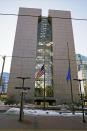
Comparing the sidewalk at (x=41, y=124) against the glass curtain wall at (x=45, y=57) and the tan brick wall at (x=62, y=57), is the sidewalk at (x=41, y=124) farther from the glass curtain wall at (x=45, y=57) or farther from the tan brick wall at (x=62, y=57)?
the glass curtain wall at (x=45, y=57)

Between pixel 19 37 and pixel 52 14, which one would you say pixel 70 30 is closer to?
pixel 52 14

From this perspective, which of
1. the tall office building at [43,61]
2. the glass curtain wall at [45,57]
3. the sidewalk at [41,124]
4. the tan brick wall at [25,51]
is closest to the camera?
the sidewalk at [41,124]

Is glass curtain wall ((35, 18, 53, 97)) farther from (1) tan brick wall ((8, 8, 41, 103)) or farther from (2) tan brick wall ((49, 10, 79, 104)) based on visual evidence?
(1) tan brick wall ((8, 8, 41, 103))

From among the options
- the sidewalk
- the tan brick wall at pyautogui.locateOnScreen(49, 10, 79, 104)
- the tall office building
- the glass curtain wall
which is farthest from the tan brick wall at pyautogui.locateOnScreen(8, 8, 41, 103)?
the sidewalk

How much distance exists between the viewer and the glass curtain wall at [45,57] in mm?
51562

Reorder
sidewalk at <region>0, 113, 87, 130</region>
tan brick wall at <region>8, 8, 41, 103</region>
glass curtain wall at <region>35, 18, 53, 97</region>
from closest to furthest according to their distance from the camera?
1. sidewalk at <region>0, 113, 87, 130</region>
2. tan brick wall at <region>8, 8, 41, 103</region>
3. glass curtain wall at <region>35, 18, 53, 97</region>

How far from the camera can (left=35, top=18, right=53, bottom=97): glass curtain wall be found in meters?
51.6

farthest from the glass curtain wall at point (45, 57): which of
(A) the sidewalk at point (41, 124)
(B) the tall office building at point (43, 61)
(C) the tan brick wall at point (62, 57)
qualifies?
(A) the sidewalk at point (41, 124)

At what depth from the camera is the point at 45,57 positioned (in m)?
58.3

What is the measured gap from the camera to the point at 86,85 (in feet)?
284

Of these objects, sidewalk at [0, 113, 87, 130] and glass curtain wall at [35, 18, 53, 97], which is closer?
sidewalk at [0, 113, 87, 130]

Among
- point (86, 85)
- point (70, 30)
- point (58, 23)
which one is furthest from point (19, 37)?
point (86, 85)

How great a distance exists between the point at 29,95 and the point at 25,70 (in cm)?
1182

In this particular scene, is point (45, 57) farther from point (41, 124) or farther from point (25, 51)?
point (41, 124)
